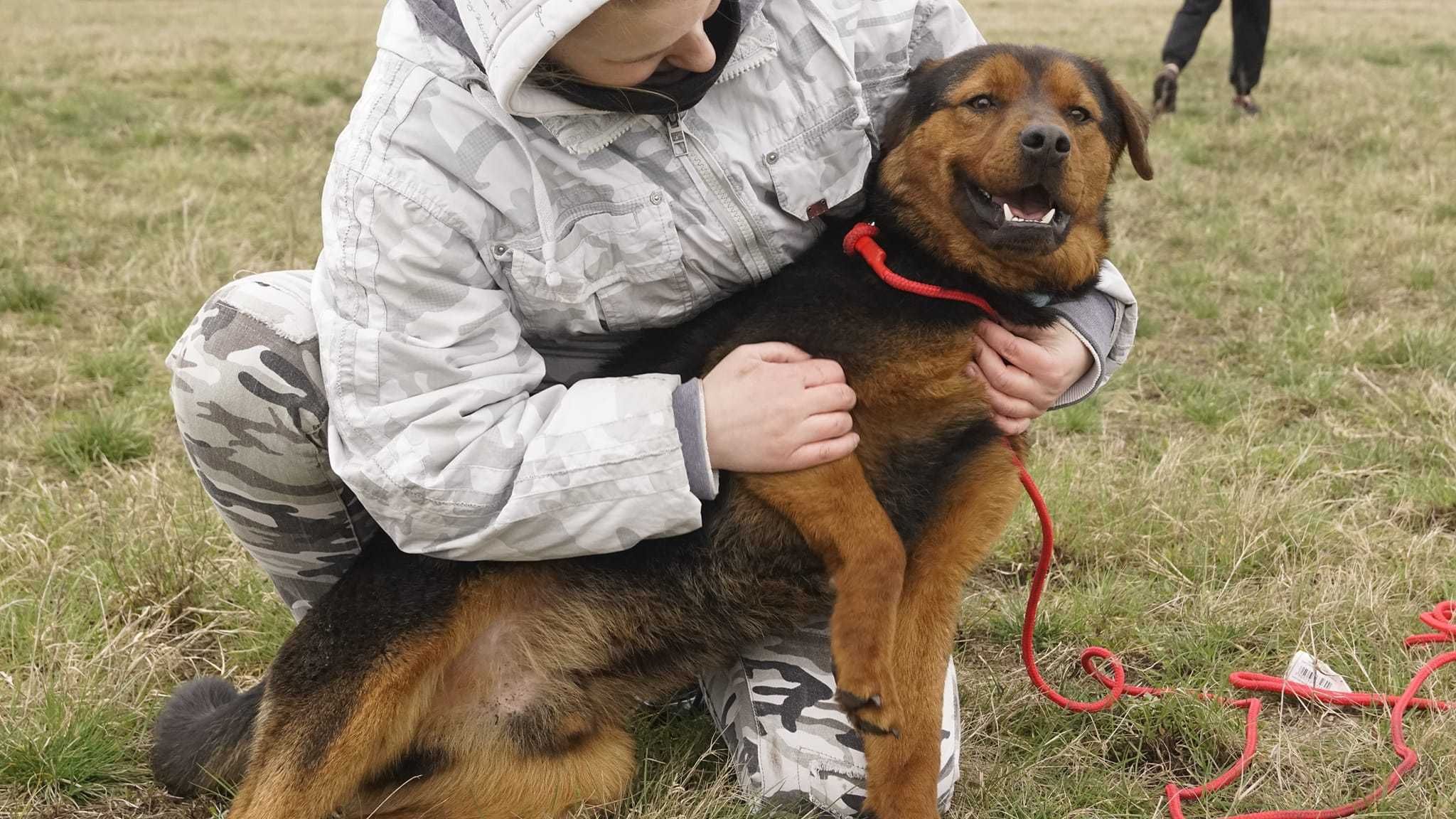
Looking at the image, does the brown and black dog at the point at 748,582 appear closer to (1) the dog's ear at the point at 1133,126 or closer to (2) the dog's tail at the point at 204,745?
(2) the dog's tail at the point at 204,745

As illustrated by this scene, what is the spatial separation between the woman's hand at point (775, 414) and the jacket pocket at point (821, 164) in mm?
423

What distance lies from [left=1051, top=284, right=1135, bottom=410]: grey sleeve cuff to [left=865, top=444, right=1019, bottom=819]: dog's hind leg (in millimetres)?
421

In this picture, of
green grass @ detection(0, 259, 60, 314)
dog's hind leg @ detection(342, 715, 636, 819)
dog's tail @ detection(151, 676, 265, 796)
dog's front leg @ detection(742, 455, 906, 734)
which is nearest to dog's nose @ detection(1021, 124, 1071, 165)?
dog's front leg @ detection(742, 455, 906, 734)

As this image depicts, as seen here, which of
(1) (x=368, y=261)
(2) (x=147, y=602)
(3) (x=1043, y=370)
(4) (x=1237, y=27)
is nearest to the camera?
(1) (x=368, y=261)

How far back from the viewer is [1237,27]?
10891 millimetres

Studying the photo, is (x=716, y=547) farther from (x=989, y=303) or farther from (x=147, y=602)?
(x=147, y=602)

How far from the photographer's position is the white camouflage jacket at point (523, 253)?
243 centimetres

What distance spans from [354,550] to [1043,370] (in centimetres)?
180

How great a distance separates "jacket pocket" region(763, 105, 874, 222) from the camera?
2766 mm

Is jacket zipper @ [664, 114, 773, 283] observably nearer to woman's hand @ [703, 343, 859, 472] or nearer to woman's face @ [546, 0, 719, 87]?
woman's face @ [546, 0, 719, 87]

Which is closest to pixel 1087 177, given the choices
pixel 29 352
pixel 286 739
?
pixel 286 739

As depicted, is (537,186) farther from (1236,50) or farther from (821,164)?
(1236,50)

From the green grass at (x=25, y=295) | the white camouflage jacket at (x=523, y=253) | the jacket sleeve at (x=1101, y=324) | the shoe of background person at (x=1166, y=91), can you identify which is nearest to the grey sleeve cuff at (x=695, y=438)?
the white camouflage jacket at (x=523, y=253)

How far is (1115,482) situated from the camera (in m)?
4.12
